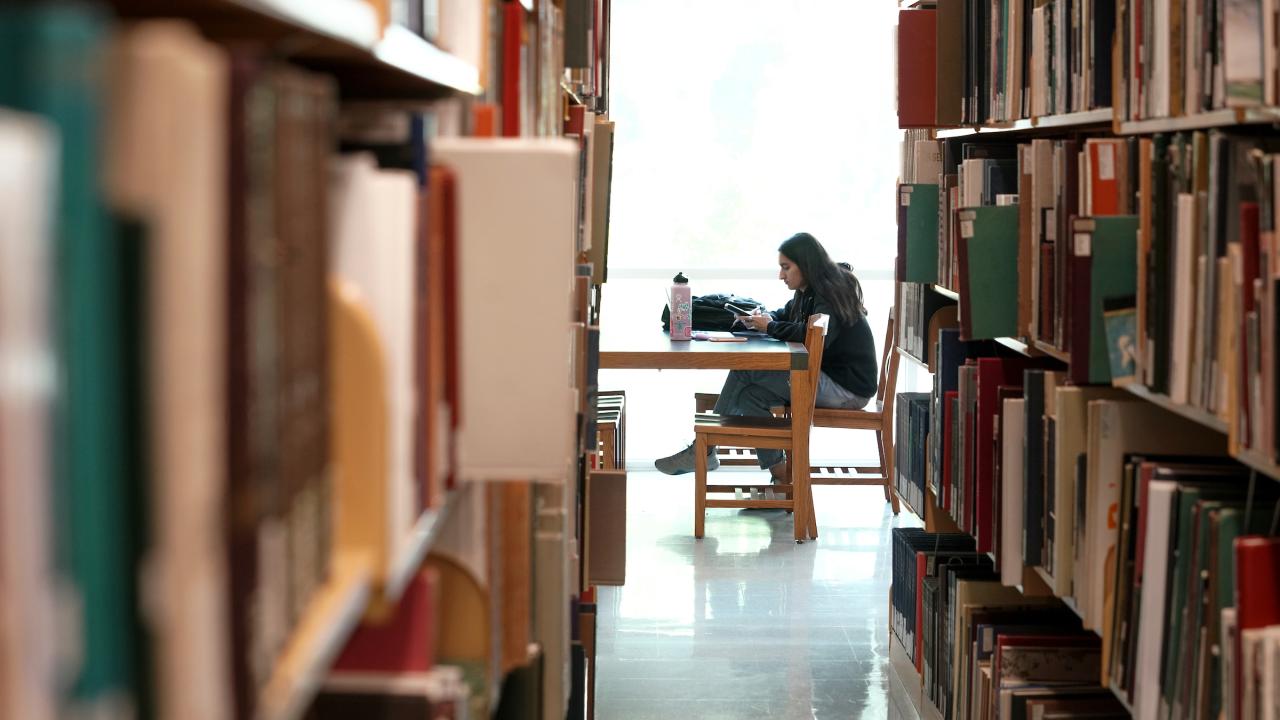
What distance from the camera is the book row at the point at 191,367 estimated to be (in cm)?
38

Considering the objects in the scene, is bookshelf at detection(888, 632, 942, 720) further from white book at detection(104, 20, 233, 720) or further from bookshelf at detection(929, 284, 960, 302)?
white book at detection(104, 20, 233, 720)

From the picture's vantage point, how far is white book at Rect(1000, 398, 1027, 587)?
96.3 inches

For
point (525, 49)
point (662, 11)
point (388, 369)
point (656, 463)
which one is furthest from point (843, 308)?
point (388, 369)

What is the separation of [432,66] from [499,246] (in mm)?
146

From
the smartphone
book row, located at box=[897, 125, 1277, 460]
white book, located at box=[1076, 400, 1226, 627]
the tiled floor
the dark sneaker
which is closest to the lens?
book row, located at box=[897, 125, 1277, 460]

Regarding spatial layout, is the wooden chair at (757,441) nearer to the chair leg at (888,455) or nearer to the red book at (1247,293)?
the chair leg at (888,455)

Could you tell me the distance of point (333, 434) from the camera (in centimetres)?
73

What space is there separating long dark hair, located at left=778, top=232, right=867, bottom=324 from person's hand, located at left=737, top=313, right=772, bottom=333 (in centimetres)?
25

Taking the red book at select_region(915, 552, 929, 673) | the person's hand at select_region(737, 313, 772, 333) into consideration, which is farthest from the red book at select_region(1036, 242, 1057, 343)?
the person's hand at select_region(737, 313, 772, 333)

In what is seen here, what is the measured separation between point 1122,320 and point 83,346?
1840mm

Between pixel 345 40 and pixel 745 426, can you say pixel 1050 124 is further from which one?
pixel 745 426

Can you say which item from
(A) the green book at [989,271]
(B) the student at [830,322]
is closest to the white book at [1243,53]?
(A) the green book at [989,271]

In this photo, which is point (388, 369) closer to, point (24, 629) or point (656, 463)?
point (24, 629)

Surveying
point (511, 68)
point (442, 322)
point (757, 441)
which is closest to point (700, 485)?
point (757, 441)
